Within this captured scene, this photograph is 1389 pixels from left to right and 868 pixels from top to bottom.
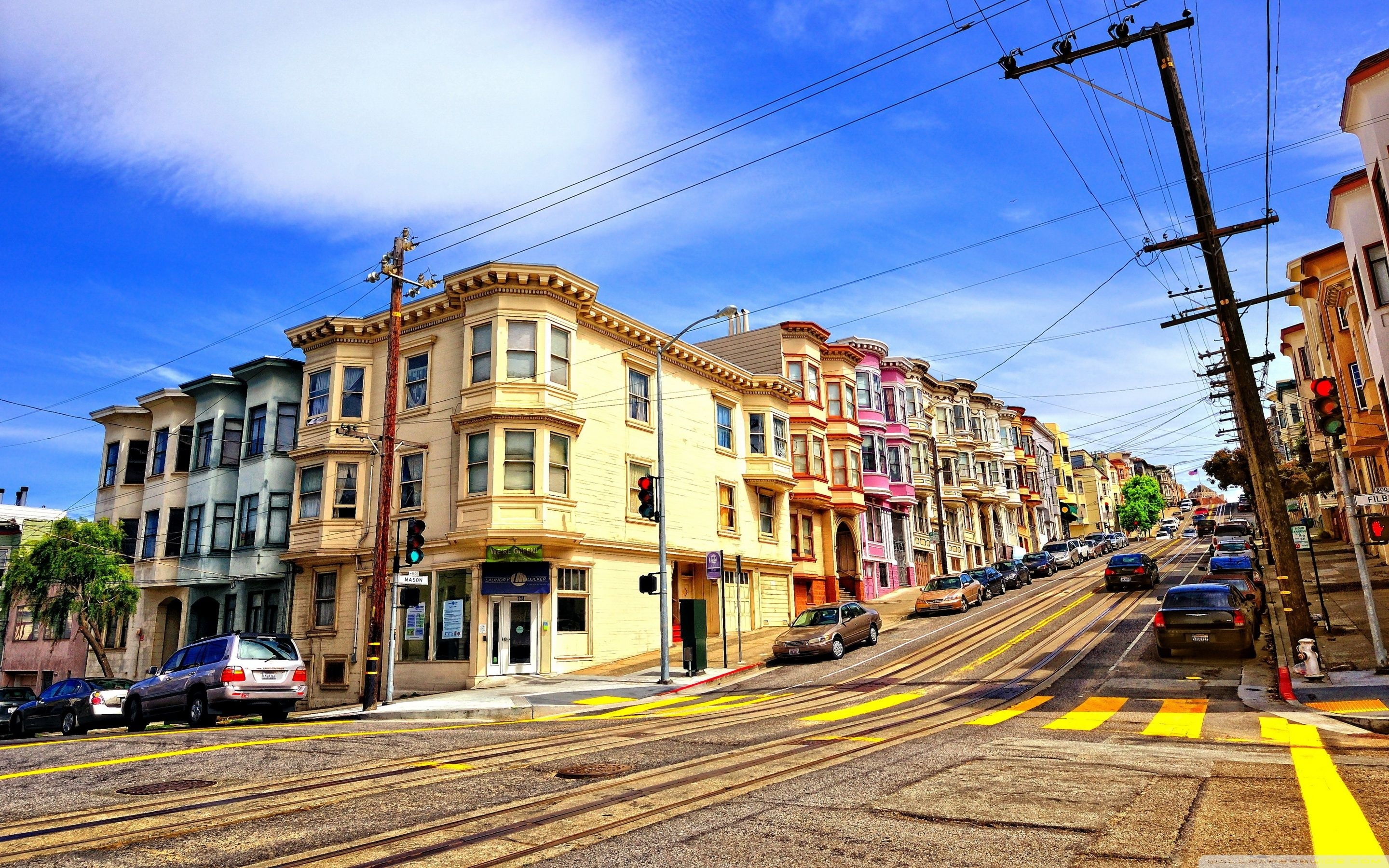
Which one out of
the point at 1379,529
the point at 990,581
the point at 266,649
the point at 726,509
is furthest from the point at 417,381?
the point at 990,581

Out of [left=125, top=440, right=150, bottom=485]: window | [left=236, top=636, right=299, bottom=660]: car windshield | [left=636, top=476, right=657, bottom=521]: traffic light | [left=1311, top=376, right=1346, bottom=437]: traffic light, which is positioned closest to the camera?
[left=1311, top=376, right=1346, bottom=437]: traffic light

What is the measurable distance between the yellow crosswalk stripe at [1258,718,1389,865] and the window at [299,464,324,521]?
89.4ft

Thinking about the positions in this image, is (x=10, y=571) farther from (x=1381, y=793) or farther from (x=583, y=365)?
(x=1381, y=793)

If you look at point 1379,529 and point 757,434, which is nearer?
point 1379,529

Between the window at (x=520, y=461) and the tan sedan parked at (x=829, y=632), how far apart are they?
8763 millimetres

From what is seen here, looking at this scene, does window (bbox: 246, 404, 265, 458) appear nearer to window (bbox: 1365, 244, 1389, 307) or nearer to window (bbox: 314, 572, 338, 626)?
window (bbox: 314, 572, 338, 626)

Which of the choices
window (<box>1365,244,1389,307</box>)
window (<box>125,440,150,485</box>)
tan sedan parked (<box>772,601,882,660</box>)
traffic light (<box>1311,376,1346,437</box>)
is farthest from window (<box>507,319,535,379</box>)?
window (<box>1365,244,1389,307</box>)

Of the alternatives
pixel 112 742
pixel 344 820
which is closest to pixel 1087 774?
pixel 344 820

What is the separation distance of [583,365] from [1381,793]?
23.6m

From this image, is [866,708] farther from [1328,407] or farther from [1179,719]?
[1328,407]

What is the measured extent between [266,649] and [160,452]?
23.4m

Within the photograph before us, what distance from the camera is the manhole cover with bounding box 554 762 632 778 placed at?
8.14 metres

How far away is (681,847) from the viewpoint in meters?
5.35

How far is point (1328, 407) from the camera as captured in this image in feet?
41.8
